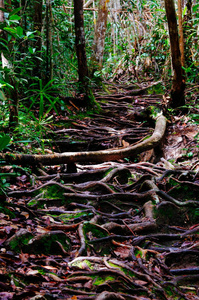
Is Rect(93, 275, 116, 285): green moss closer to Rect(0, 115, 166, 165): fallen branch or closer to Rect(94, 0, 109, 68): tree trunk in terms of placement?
Rect(0, 115, 166, 165): fallen branch

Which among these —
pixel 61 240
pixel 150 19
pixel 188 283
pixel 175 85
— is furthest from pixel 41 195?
pixel 150 19

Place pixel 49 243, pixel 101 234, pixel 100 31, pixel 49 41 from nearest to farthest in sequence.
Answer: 1. pixel 49 243
2. pixel 101 234
3. pixel 49 41
4. pixel 100 31

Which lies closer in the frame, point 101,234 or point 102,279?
point 102,279

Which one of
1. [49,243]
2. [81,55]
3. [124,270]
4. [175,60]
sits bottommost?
[124,270]

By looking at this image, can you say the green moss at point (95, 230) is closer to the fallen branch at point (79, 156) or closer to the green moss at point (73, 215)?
the green moss at point (73, 215)

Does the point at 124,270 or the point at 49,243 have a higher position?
the point at 49,243

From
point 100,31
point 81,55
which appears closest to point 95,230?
point 81,55

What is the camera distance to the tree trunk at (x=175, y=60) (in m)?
4.84

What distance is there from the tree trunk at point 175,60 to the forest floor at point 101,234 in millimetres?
1771

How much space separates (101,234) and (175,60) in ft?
13.5

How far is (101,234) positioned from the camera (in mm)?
2340

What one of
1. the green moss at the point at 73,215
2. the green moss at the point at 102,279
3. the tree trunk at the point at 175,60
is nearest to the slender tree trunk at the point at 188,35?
the tree trunk at the point at 175,60

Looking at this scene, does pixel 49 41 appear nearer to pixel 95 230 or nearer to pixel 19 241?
pixel 95 230

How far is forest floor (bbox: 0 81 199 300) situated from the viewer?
163cm
